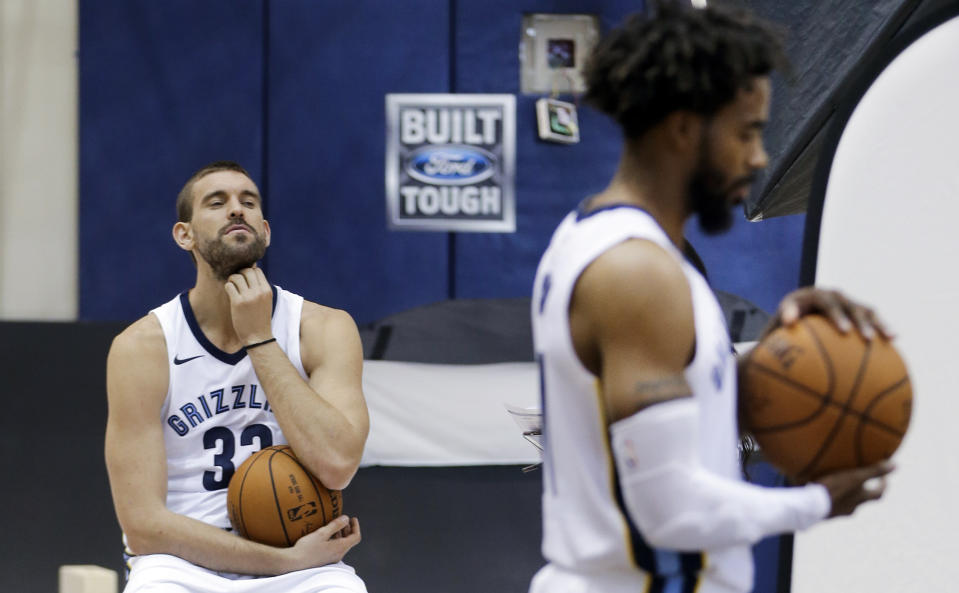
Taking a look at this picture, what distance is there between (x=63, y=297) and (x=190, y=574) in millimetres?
3198

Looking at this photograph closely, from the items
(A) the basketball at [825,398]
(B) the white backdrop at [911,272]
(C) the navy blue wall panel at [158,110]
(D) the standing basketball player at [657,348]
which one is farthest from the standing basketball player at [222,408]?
(C) the navy blue wall panel at [158,110]

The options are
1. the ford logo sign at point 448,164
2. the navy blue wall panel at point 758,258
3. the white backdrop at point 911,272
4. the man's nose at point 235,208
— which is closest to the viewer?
the man's nose at point 235,208

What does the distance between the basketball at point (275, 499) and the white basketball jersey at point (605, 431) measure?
1.04 meters

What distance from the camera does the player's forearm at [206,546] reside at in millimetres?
2182

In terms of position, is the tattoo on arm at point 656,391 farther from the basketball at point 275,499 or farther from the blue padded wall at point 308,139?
the blue padded wall at point 308,139

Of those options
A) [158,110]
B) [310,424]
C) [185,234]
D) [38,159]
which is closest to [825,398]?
[310,424]

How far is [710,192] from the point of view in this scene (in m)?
1.26

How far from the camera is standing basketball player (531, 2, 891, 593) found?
45.1 inches

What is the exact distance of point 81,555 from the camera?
4488 millimetres

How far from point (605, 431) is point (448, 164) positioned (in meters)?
3.86

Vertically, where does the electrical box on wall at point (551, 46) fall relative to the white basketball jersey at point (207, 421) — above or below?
above

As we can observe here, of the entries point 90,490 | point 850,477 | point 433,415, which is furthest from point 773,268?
point 850,477

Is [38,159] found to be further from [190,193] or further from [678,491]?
[678,491]

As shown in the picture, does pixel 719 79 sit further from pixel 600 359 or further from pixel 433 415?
pixel 433 415
